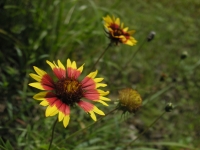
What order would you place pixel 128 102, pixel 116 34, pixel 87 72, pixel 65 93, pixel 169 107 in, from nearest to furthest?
pixel 65 93, pixel 128 102, pixel 169 107, pixel 116 34, pixel 87 72

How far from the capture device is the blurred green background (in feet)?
7.07

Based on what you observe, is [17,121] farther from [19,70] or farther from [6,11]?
[6,11]

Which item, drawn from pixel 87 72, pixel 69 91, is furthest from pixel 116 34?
pixel 87 72

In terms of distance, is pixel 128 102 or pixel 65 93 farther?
pixel 128 102

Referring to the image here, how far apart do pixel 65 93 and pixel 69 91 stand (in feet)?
0.07

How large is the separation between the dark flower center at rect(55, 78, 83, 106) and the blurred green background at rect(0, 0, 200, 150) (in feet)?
1.01

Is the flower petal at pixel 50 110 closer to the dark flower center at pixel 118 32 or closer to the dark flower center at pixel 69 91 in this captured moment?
the dark flower center at pixel 69 91

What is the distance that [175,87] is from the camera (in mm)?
3334

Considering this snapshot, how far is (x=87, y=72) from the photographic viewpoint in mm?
2723

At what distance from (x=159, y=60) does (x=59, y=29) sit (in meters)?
1.47

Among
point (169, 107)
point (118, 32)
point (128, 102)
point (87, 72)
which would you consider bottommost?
point (87, 72)

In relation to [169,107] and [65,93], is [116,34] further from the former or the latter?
[65,93]

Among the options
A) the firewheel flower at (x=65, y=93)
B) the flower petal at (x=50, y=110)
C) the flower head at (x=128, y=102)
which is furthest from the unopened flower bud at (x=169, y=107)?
the flower petal at (x=50, y=110)

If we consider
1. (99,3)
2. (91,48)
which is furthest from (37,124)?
(99,3)
